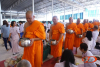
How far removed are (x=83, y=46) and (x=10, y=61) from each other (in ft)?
6.47

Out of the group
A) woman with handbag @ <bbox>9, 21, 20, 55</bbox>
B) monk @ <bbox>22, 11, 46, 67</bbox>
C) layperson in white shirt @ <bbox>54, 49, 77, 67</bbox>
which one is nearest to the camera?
layperson in white shirt @ <bbox>54, 49, 77, 67</bbox>

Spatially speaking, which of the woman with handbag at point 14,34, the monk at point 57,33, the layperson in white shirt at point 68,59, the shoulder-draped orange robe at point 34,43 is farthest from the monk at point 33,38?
the woman with handbag at point 14,34

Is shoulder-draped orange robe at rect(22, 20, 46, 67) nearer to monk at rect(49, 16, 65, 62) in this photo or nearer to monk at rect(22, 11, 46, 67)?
monk at rect(22, 11, 46, 67)

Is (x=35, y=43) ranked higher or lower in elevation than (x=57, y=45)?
higher

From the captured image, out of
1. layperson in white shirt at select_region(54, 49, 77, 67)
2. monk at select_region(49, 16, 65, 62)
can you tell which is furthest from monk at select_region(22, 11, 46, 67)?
monk at select_region(49, 16, 65, 62)

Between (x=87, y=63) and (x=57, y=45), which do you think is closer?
(x=87, y=63)

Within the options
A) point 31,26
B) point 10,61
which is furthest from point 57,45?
point 10,61

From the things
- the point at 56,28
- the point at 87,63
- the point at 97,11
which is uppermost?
the point at 97,11

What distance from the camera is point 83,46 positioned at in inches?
86.5

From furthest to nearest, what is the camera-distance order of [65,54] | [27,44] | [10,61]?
[10,61], [27,44], [65,54]

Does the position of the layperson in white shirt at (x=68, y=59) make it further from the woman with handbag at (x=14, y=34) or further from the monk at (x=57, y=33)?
the woman with handbag at (x=14, y=34)

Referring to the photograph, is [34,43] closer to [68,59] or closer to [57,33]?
[68,59]

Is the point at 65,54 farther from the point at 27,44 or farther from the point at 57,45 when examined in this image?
the point at 57,45

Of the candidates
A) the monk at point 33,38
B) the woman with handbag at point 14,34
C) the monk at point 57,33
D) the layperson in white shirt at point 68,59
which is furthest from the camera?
the woman with handbag at point 14,34
